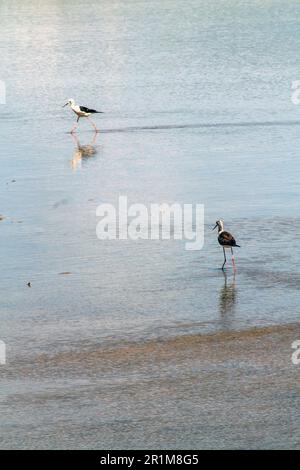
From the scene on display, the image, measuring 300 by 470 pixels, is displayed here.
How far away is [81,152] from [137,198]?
430 centimetres

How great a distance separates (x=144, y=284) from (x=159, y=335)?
1773 millimetres

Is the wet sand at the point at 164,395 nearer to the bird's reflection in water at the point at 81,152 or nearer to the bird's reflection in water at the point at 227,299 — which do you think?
the bird's reflection in water at the point at 227,299

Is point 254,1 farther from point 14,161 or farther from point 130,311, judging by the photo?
point 130,311

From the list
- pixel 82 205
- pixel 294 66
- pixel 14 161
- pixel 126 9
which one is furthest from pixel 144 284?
pixel 126 9

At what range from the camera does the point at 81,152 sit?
22344mm

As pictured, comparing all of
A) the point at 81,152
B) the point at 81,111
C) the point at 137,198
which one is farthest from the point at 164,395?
the point at 81,111

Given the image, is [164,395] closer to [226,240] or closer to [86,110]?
[226,240]

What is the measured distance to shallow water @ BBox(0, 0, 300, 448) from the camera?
40.2 feet

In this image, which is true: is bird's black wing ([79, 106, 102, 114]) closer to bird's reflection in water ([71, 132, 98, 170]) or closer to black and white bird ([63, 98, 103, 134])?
black and white bird ([63, 98, 103, 134])

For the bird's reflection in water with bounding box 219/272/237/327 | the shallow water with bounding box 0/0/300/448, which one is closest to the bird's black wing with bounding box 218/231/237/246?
the shallow water with bounding box 0/0/300/448

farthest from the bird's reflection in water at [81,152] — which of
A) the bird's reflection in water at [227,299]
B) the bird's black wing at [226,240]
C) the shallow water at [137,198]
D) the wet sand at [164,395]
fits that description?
the wet sand at [164,395]

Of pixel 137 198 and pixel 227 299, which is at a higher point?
pixel 137 198

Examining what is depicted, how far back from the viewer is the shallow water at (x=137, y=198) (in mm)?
12242

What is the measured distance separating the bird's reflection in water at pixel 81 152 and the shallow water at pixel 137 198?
3 cm
